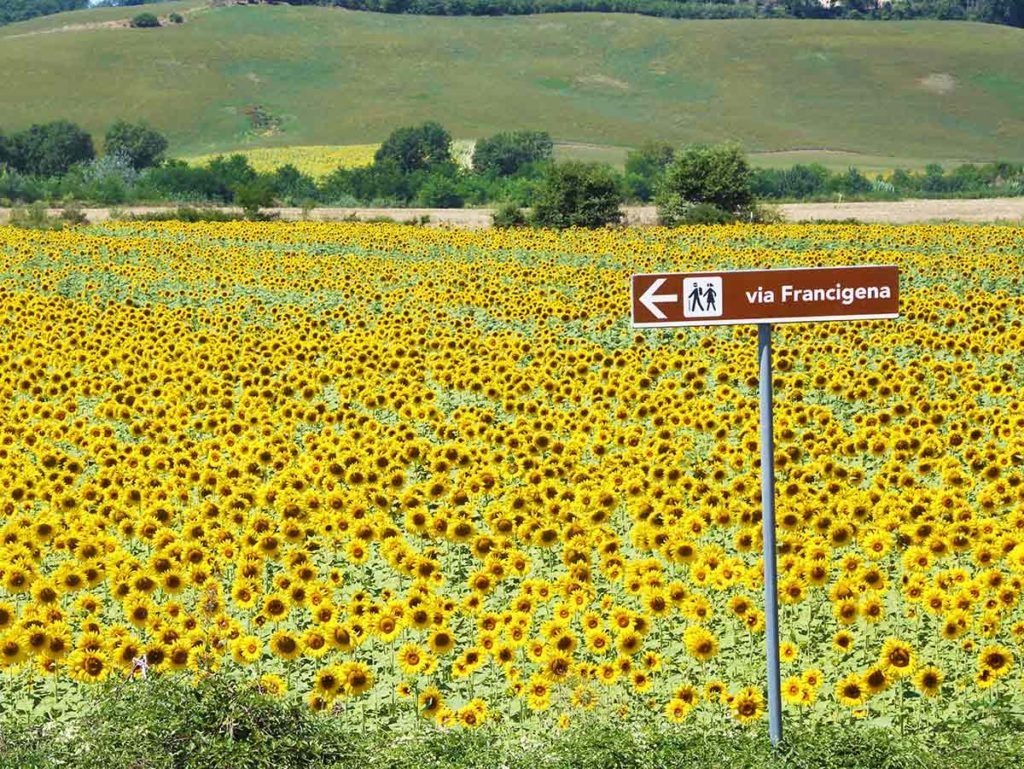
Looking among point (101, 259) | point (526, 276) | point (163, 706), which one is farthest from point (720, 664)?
point (101, 259)

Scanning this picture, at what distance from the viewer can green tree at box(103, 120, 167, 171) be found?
97375 mm

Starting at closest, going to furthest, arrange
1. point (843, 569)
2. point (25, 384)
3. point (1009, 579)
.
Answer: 1. point (1009, 579)
2. point (843, 569)
3. point (25, 384)

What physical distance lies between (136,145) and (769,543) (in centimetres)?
9797

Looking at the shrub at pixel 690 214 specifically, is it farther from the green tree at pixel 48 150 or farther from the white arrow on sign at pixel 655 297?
the green tree at pixel 48 150

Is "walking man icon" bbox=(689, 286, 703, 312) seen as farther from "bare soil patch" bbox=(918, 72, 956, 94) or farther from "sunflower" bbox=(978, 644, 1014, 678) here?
"bare soil patch" bbox=(918, 72, 956, 94)

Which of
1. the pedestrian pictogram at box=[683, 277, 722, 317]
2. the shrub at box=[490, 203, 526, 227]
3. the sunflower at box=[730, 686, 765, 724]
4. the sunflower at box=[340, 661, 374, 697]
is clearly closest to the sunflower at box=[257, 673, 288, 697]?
the sunflower at box=[340, 661, 374, 697]

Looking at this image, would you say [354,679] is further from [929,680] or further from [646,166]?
[646,166]

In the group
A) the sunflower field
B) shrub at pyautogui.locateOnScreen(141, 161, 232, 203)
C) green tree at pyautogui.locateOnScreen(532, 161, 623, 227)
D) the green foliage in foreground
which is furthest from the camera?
shrub at pyautogui.locateOnScreen(141, 161, 232, 203)

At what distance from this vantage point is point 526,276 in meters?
27.2

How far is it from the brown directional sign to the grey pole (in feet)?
0.52

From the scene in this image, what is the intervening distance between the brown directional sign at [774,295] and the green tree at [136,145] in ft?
299

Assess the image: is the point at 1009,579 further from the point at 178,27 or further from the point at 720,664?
the point at 178,27

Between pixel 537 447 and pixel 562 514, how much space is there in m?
2.52

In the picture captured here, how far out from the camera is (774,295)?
6598 millimetres
